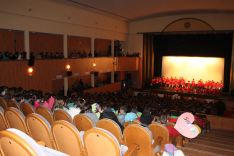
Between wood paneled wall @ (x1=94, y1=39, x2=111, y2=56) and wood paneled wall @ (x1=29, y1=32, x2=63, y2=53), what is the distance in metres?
3.81

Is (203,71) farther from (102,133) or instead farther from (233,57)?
(102,133)

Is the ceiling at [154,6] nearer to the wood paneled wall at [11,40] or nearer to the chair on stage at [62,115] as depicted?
the wood paneled wall at [11,40]

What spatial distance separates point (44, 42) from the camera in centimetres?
1357

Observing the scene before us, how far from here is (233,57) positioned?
652 inches

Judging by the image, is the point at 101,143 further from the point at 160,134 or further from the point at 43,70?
the point at 43,70

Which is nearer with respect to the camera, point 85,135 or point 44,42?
point 85,135

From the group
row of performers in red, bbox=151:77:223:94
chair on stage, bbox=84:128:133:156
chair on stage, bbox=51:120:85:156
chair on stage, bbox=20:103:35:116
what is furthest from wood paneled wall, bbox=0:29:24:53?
row of performers in red, bbox=151:77:223:94

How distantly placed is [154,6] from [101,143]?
542 inches

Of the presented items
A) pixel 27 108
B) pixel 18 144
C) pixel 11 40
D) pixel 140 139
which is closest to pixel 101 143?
pixel 140 139

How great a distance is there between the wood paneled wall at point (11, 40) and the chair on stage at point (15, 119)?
8.23 m

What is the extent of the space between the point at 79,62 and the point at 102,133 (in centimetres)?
1196

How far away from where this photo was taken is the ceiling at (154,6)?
13.7m

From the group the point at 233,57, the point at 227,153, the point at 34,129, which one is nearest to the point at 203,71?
the point at 233,57

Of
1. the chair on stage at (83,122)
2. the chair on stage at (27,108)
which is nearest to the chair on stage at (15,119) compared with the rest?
the chair on stage at (83,122)
